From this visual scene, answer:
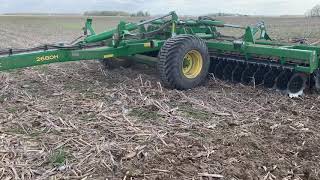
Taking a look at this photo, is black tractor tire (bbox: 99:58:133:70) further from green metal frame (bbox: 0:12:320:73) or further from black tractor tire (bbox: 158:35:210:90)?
black tractor tire (bbox: 158:35:210:90)

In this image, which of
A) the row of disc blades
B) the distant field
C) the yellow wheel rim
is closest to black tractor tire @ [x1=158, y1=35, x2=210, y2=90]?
the yellow wheel rim

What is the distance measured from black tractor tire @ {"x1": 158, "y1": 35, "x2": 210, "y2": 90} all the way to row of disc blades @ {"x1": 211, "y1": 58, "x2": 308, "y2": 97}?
2.35 feet

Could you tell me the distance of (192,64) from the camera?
26.7 ft

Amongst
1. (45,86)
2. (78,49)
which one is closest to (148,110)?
(78,49)

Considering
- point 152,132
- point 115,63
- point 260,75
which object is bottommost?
point 152,132

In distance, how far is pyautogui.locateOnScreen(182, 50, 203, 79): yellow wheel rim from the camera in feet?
26.1

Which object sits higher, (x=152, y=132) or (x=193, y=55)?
(x=193, y=55)

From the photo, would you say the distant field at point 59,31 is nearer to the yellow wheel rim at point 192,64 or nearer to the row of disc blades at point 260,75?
the row of disc blades at point 260,75

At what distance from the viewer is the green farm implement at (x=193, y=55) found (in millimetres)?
7289

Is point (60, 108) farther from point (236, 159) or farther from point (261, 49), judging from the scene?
point (261, 49)

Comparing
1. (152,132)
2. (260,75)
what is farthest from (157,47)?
(152,132)

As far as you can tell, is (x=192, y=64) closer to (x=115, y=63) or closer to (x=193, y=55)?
(x=193, y=55)

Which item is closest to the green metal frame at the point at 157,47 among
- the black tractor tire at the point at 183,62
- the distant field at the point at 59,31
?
the black tractor tire at the point at 183,62

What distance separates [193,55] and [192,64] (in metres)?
0.19
